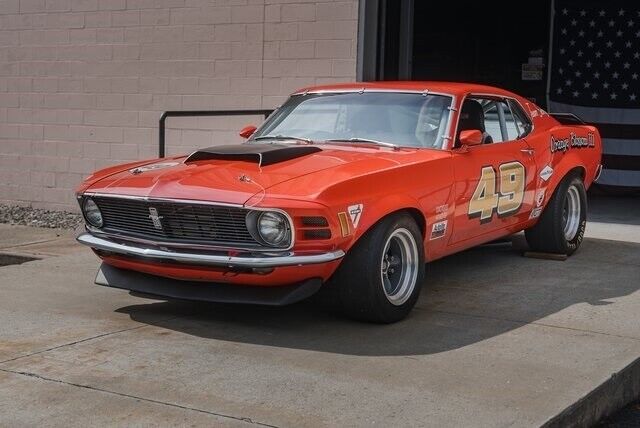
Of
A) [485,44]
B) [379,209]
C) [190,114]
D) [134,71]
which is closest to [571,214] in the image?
[379,209]

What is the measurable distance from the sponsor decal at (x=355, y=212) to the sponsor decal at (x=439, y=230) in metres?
0.89

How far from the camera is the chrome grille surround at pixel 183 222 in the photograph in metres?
5.63

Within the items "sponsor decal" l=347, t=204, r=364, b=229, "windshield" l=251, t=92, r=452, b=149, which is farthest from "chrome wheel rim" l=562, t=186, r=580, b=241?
"sponsor decal" l=347, t=204, r=364, b=229

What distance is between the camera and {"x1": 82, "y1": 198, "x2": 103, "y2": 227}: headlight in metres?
6.28

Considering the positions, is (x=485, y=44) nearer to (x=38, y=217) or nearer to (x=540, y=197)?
(x=38, y=217)

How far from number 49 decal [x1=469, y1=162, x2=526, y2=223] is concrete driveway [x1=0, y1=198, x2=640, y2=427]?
0.55 meters

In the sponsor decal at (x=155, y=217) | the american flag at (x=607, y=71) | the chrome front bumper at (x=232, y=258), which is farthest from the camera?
the american flag at (x=607, y=71)

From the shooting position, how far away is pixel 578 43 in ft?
45.1

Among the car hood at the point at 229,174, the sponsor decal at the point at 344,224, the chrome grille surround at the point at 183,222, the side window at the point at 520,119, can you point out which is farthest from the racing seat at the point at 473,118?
the chrome grille surround at the point at 183,222

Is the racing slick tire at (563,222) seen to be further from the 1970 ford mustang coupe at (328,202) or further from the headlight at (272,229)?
the headlight at (272,229)

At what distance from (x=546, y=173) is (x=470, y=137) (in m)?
1.49

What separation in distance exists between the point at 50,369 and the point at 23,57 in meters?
8.93

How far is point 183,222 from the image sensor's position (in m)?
5.80

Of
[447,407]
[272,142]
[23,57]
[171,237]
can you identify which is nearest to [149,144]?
[23,57]
